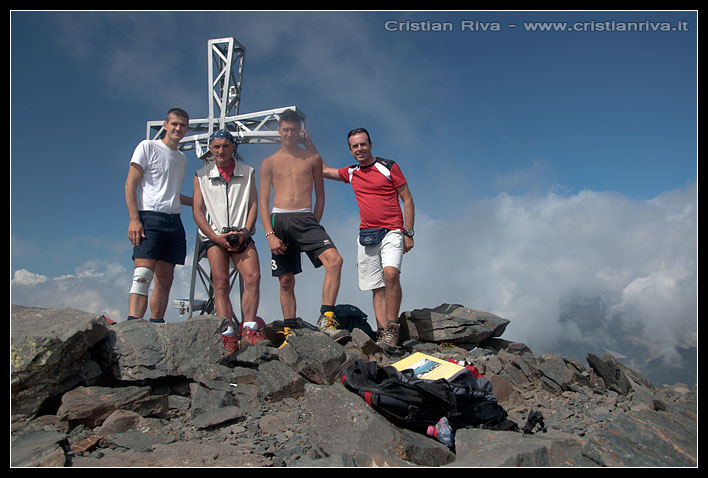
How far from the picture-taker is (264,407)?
514cm

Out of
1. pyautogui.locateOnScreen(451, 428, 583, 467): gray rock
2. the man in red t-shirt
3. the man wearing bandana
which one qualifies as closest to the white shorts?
the man in red t-shirt

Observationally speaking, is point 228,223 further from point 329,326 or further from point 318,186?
point 329,326

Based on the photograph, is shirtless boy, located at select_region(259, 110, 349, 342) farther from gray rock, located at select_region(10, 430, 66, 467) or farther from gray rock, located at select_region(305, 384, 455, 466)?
gray rock, located at select_region(10, 430, 66, 467)

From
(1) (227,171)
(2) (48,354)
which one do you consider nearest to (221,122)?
(1) (227,171)

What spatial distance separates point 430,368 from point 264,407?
6.00 ft

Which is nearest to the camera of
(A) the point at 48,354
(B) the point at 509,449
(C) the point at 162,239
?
(B) the point at 509,449

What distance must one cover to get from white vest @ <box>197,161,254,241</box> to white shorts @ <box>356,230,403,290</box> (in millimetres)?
1948

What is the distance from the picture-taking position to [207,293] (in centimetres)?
930

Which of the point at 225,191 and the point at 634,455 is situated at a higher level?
the point at 225,191

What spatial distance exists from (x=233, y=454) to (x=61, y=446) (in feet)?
5.02
